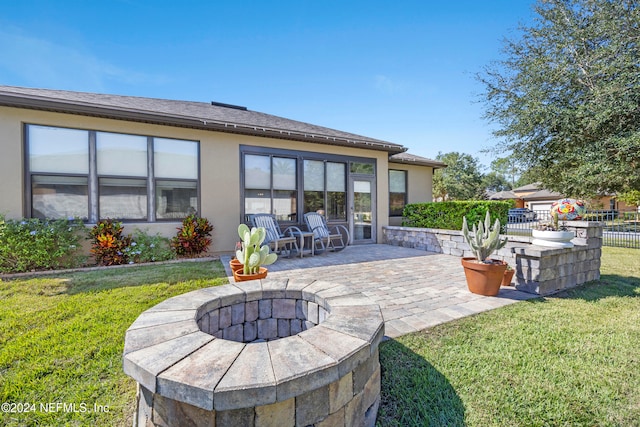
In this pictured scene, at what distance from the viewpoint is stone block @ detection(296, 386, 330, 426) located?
1231 mm

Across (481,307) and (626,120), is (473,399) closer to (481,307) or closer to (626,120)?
(481,307)

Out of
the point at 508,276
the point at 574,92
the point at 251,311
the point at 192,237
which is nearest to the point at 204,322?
the point at 251,311

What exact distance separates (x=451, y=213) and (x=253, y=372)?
761 cm

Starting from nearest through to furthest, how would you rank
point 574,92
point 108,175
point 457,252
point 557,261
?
point 557,261
point 108,175
point 457,252
point 574,92

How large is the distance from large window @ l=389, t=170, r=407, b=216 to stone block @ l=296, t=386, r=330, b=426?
9.23 meters

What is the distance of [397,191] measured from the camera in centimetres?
1028

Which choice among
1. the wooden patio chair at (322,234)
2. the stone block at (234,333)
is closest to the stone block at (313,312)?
the stone block at (234,333)

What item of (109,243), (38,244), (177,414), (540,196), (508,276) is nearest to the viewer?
(177,414)

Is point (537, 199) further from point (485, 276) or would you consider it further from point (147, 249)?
point (147, 249)

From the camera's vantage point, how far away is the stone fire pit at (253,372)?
1141 mm

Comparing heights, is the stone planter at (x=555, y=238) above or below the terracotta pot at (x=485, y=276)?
above

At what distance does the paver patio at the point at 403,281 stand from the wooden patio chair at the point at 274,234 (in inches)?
16.0

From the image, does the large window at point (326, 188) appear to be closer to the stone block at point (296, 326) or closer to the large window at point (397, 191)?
the large window at point (397, 191)

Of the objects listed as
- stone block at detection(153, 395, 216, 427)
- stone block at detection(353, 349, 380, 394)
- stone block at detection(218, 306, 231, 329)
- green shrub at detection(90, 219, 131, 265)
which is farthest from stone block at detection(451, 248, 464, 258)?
green shrub at detection(90, 219, 131, 265)
